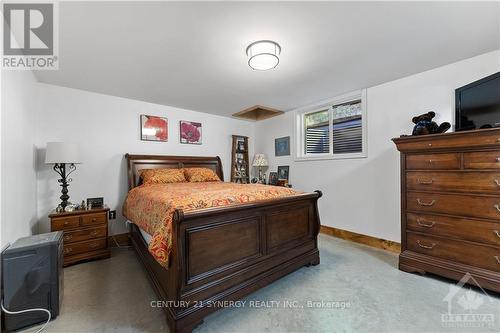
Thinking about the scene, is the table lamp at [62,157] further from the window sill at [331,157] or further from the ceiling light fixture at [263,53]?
the window sill at [331,157]

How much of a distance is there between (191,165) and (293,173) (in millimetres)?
1976

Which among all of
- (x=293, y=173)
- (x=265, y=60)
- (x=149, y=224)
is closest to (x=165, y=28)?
(x=265, y=60)

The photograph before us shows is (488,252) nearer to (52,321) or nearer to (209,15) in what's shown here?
(209,15)

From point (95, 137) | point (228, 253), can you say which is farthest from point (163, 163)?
point (228, 253)

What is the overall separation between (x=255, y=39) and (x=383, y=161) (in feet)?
7.65

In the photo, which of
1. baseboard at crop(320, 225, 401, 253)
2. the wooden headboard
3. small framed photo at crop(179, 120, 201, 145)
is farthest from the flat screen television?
small framed photo at crop(179, 120, 201, 145)

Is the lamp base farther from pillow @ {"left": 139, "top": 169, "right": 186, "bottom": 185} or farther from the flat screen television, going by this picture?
the flat screen television

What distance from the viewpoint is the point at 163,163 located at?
12.0ft

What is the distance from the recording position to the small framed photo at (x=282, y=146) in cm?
435

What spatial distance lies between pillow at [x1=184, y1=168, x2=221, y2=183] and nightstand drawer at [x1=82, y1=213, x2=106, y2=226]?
1284 millimetres

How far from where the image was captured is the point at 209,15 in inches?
63.8

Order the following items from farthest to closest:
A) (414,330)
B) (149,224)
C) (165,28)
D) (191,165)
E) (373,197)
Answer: (191,165)
(373,197)
(149,224)
(165,28)
(414,330)

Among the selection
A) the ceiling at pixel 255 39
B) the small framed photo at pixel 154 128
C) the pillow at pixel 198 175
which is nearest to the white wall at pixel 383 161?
the ceiling at pixel 255 39

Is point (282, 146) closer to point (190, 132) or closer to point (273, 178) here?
point (273, 178)
